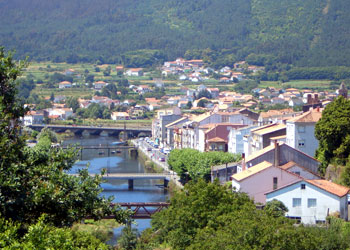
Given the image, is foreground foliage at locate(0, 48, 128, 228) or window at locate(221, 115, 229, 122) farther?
window at locate(221, 115, 229, 122)

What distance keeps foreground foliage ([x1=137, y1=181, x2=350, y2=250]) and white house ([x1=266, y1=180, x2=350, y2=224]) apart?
205 cm

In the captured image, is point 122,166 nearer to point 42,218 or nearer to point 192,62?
point 42,218

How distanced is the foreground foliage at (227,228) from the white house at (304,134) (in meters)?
11.2

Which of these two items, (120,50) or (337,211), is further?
(120,50)

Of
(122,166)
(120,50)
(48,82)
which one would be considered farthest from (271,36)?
(122,166)

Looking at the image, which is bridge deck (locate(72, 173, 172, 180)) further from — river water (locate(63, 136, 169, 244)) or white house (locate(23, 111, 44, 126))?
white house (locate(23, 111, 44, 126))

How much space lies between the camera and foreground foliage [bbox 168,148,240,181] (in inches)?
1484

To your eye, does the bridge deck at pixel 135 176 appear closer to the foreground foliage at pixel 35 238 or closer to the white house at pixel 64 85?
the foreground foliage at pixel 35 238

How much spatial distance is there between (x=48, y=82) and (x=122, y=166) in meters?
86.7

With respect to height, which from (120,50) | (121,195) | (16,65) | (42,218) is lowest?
(121,195)

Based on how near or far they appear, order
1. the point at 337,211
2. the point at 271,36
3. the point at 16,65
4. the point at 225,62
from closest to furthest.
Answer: the point at 16,65 < the point at 337,211 < the point at 225,62 < the point at 271,36

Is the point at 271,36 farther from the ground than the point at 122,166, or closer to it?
farther from the ground

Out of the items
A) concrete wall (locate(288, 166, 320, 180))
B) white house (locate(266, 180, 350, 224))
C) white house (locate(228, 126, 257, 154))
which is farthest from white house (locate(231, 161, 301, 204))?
white house (locate(228, 126, 257, 154))

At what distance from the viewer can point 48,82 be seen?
136000 millimetres
